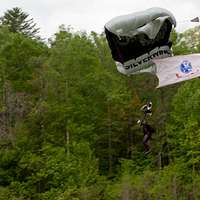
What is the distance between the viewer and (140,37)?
14352 millimetres

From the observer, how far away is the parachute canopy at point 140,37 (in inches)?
555

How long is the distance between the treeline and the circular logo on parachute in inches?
783

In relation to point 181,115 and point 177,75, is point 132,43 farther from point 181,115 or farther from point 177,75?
point 181,115

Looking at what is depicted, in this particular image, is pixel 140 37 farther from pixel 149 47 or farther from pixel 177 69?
pixel 177 69

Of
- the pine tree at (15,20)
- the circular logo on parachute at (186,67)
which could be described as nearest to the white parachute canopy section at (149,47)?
the circular logo on parachute at (186,67)

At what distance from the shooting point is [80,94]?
43844 mm

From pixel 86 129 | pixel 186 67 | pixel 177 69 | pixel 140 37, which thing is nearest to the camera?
pixel 186 67

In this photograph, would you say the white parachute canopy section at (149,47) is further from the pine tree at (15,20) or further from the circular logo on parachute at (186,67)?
the pine tree at (15,20)

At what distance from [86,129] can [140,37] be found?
2792 centimetres

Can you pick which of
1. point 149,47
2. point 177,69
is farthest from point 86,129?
point 177,69

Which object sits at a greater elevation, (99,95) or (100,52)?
(100,52)

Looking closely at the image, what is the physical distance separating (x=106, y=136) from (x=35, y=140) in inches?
232

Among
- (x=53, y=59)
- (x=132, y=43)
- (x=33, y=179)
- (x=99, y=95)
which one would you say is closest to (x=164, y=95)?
(x=99, y=95)

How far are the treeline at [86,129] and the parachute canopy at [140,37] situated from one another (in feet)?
62.4
